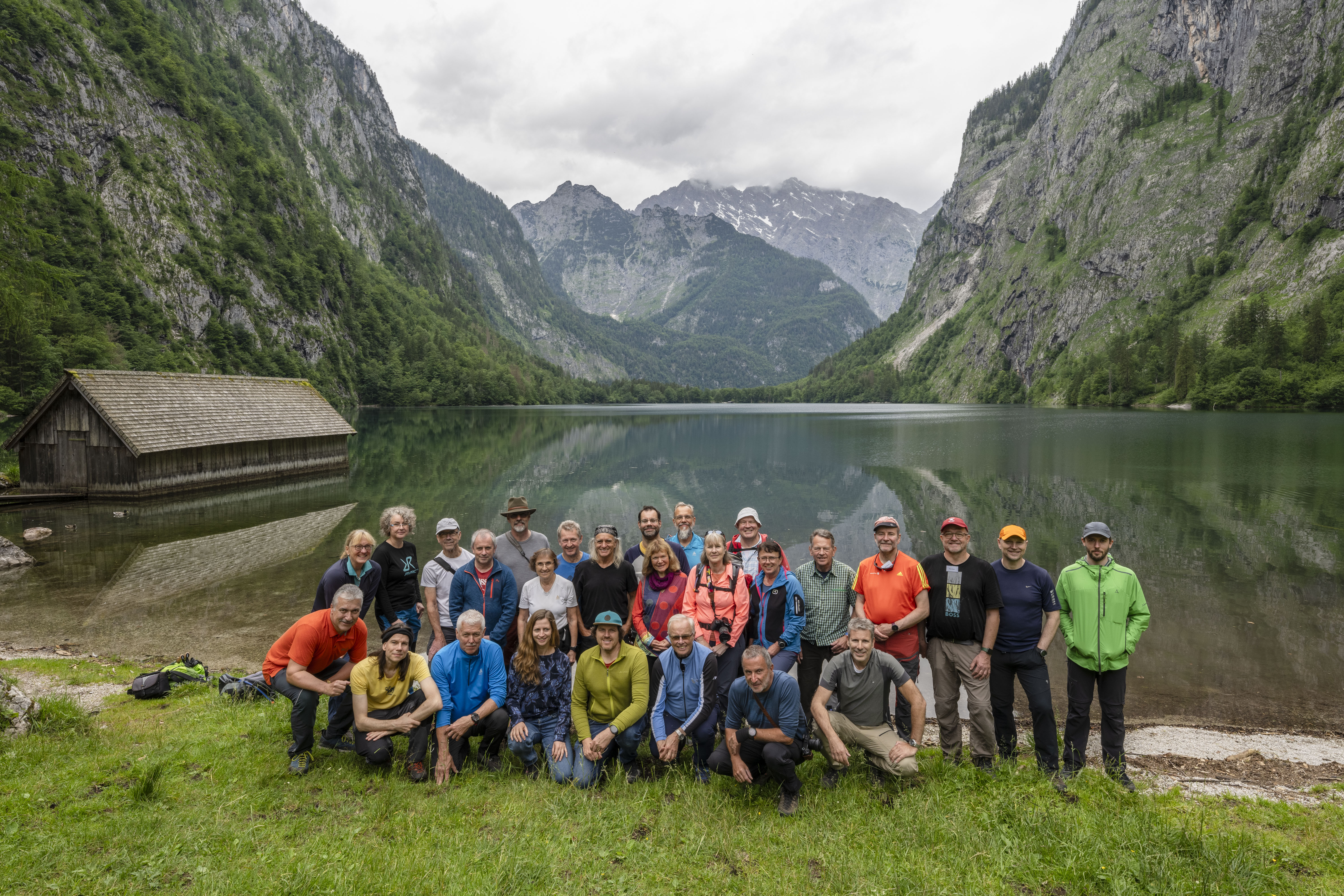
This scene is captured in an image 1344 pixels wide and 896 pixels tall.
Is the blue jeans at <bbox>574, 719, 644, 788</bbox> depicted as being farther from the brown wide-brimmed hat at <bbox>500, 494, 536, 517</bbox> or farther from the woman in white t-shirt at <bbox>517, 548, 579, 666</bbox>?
the brown wide-brimmed hat at <bbox>500, 494, 536, 517</bbox>

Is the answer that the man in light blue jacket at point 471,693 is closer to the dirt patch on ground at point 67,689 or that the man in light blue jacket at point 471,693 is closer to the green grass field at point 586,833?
the green grass field at point 586,833

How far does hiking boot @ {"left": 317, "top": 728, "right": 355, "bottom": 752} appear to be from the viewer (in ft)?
22.6

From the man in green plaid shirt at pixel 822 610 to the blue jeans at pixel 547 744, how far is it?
9.22 feet

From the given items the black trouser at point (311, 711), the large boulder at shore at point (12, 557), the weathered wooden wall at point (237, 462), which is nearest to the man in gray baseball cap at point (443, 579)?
the black trouser at point (311, 711)

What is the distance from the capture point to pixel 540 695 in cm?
676

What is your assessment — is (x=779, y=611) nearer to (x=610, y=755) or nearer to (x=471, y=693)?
(x=610, y=755)

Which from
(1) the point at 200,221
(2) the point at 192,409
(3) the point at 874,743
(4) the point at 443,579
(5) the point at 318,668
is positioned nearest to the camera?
(3) the point at 874,743

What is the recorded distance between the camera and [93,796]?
5.55m

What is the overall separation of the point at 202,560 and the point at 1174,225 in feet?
535

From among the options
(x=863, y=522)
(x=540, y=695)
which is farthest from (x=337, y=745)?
(x=863, y=522)

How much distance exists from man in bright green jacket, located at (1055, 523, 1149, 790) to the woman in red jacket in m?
3.45

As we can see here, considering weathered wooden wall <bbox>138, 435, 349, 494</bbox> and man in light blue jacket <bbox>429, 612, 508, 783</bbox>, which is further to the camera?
weathered wooden wall <bbox>138, 435, 349, 494</bbox>

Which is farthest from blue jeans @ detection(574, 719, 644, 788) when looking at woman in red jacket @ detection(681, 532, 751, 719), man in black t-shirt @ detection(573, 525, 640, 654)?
man in black t-shirt @ detection(573, 525, 640, 654)

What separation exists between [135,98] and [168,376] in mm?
100535
